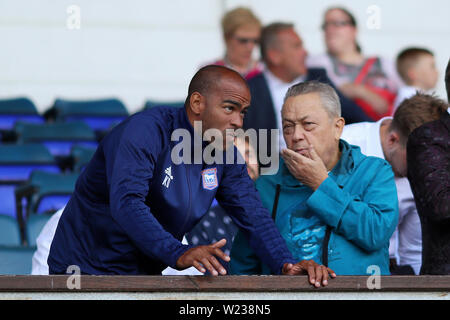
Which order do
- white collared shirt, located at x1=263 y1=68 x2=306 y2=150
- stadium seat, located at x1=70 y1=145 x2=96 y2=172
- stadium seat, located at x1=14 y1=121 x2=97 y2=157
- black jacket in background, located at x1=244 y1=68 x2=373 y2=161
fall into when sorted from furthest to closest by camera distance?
stadium seat, located at x1=14 y1=121 x2=97 y2=157
stadium seat, located at x1=70 y1=145 x2=96 y2=172
white collared shirt, located at x1=263 y1=68 x2=306 y2=150
black jacket in background, located at x1=244 y1=68 x2=373 y2=161

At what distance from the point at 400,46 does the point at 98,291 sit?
5382 mm

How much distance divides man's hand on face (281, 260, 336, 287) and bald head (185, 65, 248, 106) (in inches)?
21.4

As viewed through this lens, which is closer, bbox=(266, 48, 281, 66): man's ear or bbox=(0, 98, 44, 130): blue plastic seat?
bbox=(266, 48, 281, 66): man's ear

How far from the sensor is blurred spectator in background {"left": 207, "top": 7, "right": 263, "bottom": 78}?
14.8 feet

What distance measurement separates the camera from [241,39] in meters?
4.58

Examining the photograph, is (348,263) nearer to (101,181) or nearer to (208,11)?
(101,181)

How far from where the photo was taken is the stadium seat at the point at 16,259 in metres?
2.94

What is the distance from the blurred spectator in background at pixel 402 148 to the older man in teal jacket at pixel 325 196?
0.56 meters

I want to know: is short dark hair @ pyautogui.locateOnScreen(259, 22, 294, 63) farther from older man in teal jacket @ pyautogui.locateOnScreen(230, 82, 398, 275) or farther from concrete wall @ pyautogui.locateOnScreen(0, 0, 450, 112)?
concrete wall @ pyautogui.locateOnScreen(0, 0, 450, 112)

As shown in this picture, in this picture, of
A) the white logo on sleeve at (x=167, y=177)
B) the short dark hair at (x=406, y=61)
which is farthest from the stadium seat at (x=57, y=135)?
the white logo on sleeve at (x=167, y=177)

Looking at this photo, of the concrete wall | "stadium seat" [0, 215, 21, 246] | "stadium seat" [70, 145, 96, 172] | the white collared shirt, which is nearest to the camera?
"stadium seat" [0, 215, 21, 246]

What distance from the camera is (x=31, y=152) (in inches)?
193

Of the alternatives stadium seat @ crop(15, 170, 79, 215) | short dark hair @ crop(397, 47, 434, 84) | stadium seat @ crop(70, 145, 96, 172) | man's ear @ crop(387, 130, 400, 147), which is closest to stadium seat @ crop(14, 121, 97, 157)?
stadium seat @ crop(70, 145, 96, 172)

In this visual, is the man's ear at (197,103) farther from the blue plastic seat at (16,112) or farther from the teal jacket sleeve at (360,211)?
the blue plastic seat at (16,112)
